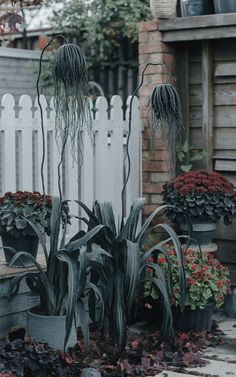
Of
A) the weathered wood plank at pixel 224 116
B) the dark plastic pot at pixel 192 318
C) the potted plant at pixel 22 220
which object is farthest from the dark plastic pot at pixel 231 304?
the potted plant at pixel 22 220

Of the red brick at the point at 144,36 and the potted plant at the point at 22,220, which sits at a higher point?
the red brick at the point at 144,36

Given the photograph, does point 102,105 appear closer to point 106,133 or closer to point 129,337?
point 106,133

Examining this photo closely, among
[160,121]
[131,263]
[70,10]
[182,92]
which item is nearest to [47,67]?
[70,10]

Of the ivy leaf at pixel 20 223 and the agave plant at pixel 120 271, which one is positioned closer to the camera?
the agave plant at pixel 120 271

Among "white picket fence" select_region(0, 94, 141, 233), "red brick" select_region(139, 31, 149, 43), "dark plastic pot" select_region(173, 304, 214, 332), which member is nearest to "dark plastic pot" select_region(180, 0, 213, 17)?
"red brick" select_region(139, 31, 149, 43)

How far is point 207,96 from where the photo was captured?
6.48 m

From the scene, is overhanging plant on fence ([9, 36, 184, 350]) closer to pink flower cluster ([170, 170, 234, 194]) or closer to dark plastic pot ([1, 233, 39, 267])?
dark plastic pot ([1, 233, 39, 267])

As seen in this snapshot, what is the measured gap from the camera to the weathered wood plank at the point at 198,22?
6.19 m

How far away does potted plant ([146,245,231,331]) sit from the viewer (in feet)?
17.5

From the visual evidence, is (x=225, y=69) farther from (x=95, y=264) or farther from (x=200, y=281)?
(x=95, y=264)

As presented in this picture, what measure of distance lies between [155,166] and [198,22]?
3.94 ft

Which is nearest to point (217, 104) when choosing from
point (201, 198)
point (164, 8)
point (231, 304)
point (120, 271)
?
point (164, 8)

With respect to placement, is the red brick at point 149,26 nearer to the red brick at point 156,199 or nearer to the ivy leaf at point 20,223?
the red brick at point 156,199

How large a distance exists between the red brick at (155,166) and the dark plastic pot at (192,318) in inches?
57.3
